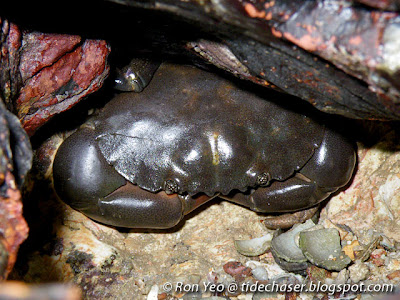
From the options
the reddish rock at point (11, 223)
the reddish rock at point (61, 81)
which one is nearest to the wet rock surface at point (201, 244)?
the reddish rock at point (61, 81)

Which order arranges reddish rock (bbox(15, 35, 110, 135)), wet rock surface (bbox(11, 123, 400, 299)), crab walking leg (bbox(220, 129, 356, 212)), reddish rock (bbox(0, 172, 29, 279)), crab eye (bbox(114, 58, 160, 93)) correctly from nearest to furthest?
1. reddish rock (bbox(0, 172, 29, 279))
2. reddish rock (bbox(15, 35, 110, 135))
3. wet rock surface (bbox(11, 123, 400, 299))
4. crab eye (bbox(114, 58, 160, 93))
5. crab walking leg (bbox(220, 129, 356, 212))

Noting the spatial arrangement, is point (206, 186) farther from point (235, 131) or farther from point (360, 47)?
point (360, 47)

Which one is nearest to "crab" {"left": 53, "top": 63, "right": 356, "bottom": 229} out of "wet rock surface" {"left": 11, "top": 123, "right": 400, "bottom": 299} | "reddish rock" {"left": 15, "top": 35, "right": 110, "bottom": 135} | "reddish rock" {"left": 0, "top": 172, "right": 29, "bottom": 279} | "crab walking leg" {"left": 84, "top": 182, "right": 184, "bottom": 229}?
"crab walking leg" {"left": 84, "top": 182, "right": 184, "bottom": 229}

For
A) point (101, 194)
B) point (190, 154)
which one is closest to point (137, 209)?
point (101, 194)

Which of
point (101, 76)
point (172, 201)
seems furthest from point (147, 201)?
point (101, 76)

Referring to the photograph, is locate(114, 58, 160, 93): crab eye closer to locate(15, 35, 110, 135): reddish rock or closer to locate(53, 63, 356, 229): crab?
locate(53, 63, 356, 229): crab
